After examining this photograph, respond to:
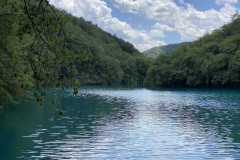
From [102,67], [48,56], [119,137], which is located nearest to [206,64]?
[102,67]

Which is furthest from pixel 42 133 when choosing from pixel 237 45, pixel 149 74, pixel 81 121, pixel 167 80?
pixel 149 74

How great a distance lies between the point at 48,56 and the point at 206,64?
7640 cm

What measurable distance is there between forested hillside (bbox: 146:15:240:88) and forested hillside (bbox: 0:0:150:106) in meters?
27.2

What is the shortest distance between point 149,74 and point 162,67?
7.33 metres

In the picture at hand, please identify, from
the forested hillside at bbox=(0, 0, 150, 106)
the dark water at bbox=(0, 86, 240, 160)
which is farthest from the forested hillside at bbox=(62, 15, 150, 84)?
the dark water at bbox=(0, 86, 240, 160)

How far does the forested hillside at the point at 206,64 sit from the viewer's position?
249 feet

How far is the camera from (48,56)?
704 cm

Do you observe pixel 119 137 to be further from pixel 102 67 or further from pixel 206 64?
pixel 102 67

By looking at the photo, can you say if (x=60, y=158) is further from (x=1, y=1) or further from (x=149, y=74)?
(x=149, y=74)

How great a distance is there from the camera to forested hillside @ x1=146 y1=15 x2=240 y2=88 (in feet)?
249

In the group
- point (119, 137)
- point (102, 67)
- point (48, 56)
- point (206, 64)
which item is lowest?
point (119, 137)

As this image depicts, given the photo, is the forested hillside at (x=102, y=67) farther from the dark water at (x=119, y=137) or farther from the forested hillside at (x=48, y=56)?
the dark water at (x=119, y=137)

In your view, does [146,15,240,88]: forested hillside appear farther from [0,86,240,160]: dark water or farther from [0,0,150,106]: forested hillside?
[0,86,240,160]: dark water

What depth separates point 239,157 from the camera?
1348 cm
